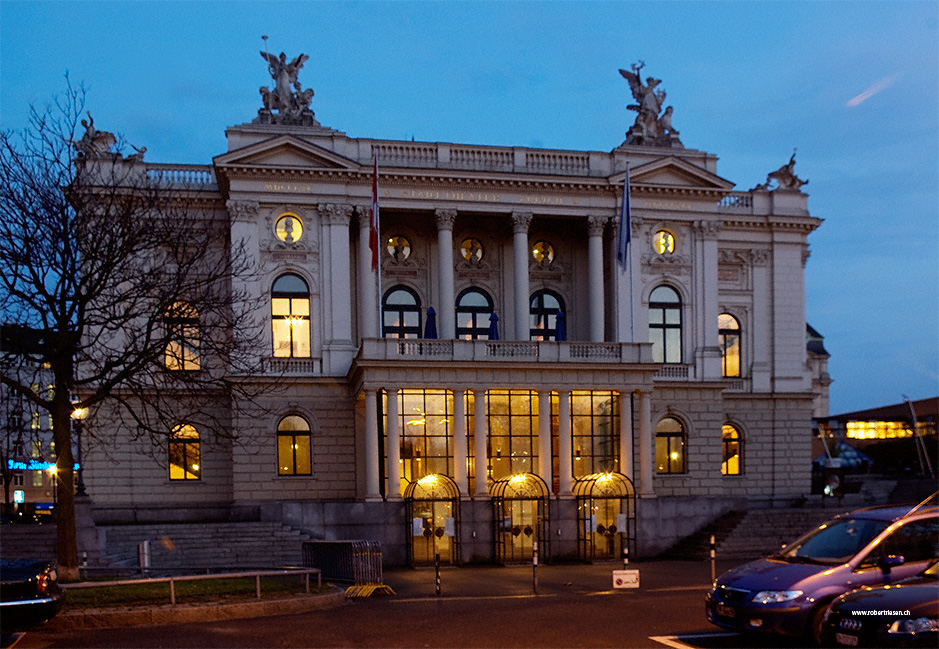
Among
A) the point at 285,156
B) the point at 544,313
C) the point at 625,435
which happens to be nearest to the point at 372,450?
the point at 625,435

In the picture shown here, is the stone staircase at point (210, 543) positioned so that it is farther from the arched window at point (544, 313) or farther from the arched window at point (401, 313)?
the arched window at point (544, 313)

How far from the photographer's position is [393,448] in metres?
39.1

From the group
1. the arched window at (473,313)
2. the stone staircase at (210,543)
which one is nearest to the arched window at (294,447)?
the stone staircase at (210,543)

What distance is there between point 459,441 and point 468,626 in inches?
804

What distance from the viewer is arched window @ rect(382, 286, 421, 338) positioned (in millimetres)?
46500

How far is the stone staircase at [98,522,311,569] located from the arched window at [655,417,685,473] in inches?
662

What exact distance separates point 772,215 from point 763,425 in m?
10.4

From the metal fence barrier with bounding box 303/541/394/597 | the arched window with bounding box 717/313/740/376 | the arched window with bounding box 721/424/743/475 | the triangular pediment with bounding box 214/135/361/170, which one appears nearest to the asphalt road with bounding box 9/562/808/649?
the metal fence barrier with bounding box 303/541/394/597

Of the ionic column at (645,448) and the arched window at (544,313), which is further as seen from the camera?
the arched window at (544,313)

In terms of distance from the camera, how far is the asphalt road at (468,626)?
680 inches

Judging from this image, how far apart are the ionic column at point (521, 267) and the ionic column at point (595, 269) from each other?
3.12 meters

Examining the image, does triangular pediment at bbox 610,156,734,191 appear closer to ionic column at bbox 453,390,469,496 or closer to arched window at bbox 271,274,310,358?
ionic column at bbox 453,390,469,496

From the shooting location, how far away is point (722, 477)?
48.9 m

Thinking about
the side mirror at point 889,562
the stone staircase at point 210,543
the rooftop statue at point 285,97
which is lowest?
the stone staircase at point 210,543
